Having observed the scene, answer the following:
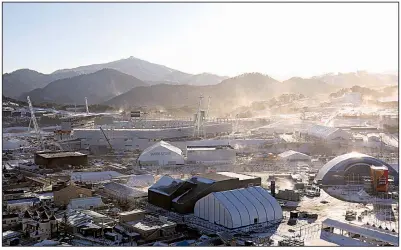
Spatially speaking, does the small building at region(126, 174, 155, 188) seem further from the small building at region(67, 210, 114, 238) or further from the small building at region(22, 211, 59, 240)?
the small building at region(22, 211, 59, 240)

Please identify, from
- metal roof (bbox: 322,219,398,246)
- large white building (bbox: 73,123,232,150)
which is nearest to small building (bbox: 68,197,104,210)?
metal roof (bbox: 322,219,398,246)

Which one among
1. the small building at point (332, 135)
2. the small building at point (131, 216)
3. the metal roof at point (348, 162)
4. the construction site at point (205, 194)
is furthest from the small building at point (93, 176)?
the small building at point (332, 135)

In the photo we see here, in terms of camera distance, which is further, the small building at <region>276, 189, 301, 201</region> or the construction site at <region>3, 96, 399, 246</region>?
the small building at <region>276, 189, 301, 201</region>

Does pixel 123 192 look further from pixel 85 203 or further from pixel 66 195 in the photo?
pixel 66 195

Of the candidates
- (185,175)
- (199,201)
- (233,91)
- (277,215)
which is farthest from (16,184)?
(233,91)

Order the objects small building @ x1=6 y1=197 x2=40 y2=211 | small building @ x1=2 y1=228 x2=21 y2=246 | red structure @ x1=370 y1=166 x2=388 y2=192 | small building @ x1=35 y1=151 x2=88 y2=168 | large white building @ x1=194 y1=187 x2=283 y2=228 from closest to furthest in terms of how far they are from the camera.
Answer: small building @ x1=2 y1=228 x2=21 y2=246 < large white building @ x1=194 y1=187 x2=283 y2=228 < small building @ x1=6 y1=197 x2=40 y2=211 < red structure @ x1=370 y1=166 x2=388 y2=192 < small building @ x1=35 y1=151 x2=88 y2=168

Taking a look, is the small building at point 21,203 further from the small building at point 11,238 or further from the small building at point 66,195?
the small building at point 11,238
